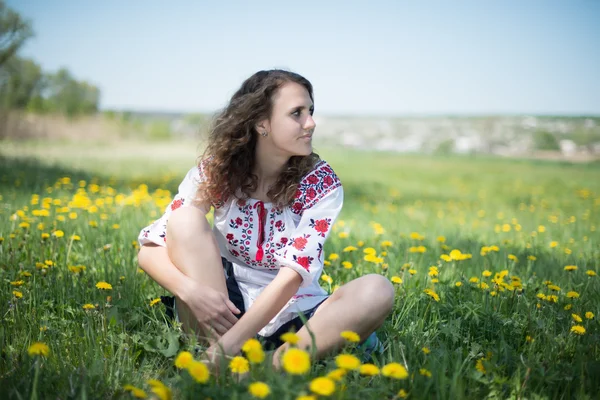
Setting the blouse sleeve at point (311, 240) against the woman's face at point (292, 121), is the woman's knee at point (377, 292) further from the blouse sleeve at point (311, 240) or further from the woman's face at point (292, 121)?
the woman's face at point (292, 121)

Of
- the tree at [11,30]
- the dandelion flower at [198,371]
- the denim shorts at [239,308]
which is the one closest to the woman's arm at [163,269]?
the denim shorts at [239,308]

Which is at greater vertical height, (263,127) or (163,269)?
(263,127)

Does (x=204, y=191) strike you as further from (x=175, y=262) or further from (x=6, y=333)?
(x=6, y=333)

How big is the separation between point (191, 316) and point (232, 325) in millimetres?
165

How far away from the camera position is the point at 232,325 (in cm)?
168

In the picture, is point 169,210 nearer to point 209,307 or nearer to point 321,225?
point 209,307

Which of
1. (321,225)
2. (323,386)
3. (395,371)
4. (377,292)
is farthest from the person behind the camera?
(321,225)

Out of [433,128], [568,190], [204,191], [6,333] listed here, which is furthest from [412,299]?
[433,128]

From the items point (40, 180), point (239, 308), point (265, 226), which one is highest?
point (265, 226)

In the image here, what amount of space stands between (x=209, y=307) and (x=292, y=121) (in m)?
0.81

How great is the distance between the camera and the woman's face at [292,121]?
1.94 meters

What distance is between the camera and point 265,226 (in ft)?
6.55

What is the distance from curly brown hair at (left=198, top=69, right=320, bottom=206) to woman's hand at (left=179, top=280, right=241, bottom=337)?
0.44 m

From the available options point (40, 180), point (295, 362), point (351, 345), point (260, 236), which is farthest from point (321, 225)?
point (40, 180)
